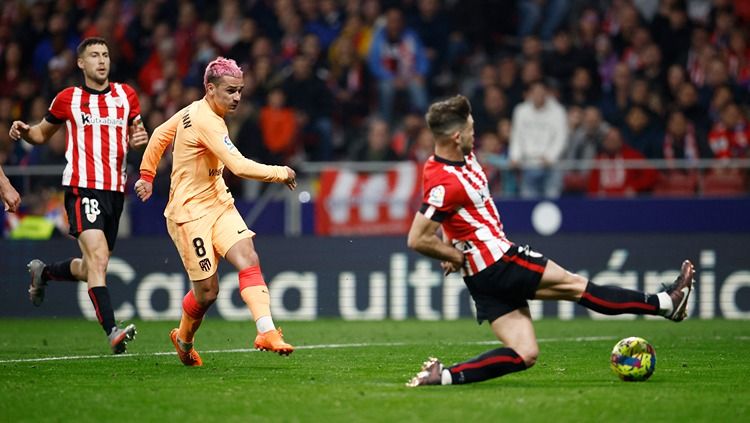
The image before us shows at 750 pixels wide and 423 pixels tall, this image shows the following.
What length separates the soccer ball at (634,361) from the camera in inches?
342

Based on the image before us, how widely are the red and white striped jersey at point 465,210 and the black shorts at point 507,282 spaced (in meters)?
0.06

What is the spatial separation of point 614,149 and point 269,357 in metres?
7.95

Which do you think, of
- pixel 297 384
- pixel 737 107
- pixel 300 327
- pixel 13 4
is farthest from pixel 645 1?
pixel 297 384

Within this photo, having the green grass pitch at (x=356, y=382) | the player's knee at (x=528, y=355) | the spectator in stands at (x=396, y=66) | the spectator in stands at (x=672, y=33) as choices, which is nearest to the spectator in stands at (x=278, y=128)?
the spectator in stands at (x=396, y=66)

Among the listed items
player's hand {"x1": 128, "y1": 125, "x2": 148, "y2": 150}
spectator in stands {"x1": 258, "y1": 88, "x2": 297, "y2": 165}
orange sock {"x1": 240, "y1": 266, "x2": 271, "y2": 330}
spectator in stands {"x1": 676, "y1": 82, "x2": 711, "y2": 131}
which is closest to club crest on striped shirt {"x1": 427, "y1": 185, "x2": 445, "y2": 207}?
orange sock {"x1": 240, "y1": 266, "x2": 271, "y2": 330}

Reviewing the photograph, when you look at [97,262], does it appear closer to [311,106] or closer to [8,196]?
[8,196]

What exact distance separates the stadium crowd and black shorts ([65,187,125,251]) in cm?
646

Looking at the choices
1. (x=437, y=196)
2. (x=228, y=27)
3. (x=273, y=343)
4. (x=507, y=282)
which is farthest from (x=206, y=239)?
(x=228, y=27)

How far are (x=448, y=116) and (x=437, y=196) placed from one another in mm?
544

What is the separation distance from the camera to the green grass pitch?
23.5 feet

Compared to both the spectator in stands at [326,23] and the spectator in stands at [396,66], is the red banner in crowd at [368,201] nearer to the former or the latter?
the spectator in stands at [396,66]

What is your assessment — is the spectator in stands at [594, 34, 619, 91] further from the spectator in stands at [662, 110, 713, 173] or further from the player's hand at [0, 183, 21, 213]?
the player's hand at [0, 183, 21, 213]

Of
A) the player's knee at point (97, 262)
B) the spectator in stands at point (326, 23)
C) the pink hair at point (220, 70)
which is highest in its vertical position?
the spectator in stands at point (326, 23)

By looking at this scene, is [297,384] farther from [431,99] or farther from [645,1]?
[645,1]
